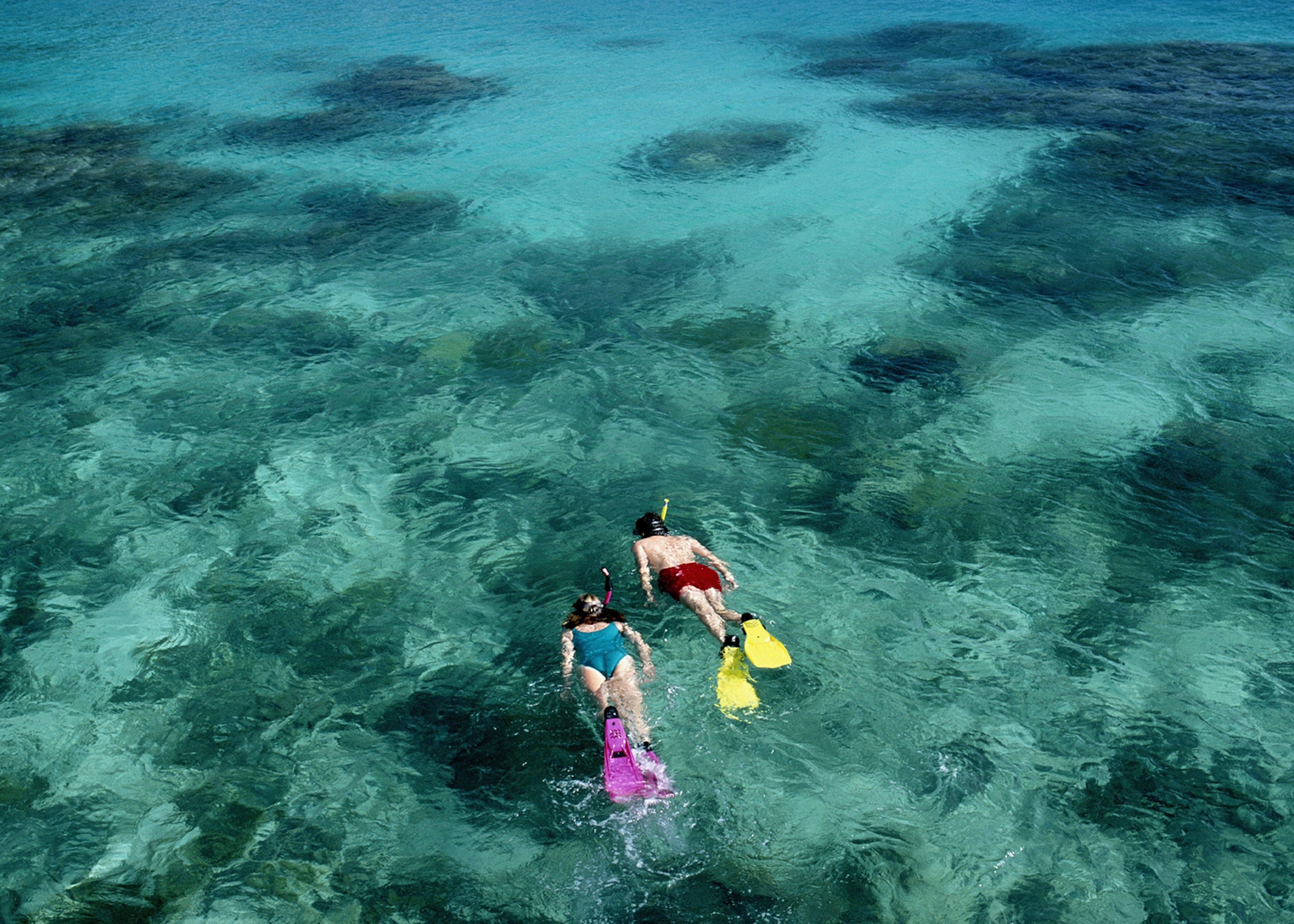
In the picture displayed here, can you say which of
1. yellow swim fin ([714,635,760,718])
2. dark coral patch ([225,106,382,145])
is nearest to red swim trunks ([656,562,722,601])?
yellow swim fin ([714,635,760,718])

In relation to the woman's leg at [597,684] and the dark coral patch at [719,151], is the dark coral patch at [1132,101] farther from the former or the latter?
the woman's leg at [597,684]

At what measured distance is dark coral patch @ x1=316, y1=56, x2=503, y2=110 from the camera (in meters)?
27.7

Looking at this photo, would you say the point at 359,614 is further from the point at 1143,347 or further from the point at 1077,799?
the point at 1143,347

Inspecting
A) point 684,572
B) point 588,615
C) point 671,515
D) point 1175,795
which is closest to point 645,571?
point 684,572

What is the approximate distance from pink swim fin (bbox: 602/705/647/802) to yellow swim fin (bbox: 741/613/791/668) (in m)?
1.49

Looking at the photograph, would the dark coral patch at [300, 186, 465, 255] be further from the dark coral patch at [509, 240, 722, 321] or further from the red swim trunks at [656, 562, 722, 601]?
the red swim trunks at [656, 562, 722, 601]

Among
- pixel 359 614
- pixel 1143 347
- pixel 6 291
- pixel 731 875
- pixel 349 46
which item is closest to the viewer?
pixel 731 875

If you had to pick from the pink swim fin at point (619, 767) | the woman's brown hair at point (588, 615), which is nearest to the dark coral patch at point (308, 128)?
the woman's brown hair at point (588, 615)

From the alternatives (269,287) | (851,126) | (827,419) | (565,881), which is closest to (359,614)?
(565,881)

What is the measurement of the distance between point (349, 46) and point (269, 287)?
2359 centimetres

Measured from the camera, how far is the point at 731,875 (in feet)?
21.7

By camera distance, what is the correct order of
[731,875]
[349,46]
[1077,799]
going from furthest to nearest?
[349,46]
[1077,799]
[731,875]

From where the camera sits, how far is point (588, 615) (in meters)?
8.22

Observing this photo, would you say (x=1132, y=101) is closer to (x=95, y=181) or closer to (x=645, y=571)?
(x=645, y=571)
